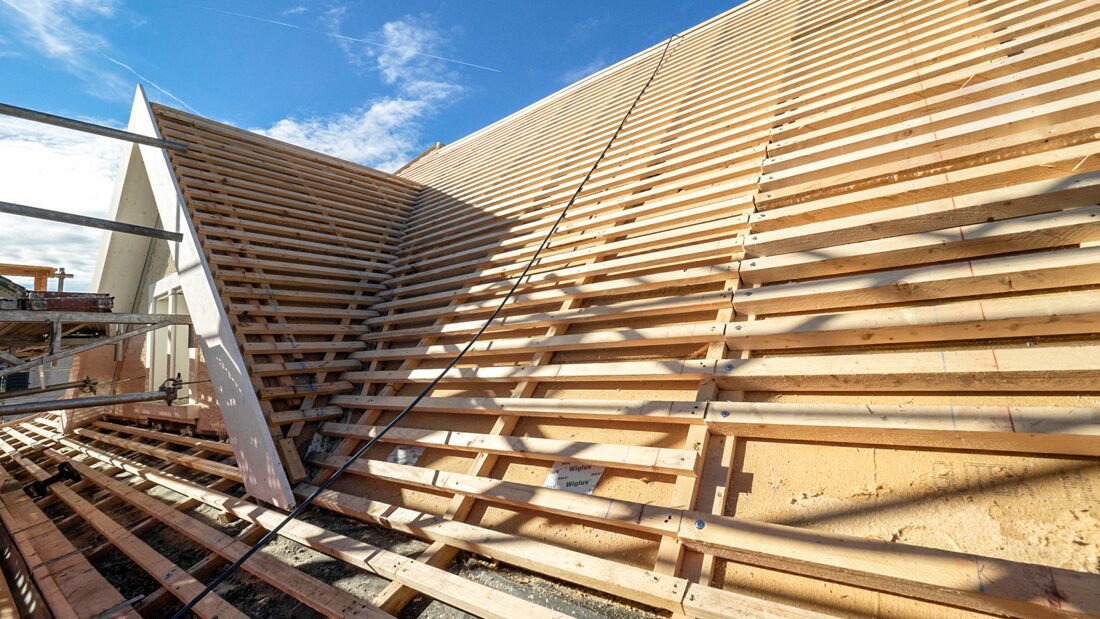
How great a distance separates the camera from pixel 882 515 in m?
1.56

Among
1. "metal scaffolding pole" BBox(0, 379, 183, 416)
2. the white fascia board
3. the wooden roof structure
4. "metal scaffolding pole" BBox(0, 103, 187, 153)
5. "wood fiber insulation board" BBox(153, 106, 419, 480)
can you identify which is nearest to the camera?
the wooden roof structure

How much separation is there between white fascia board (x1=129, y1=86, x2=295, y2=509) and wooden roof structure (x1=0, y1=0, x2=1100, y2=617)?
0.12ft

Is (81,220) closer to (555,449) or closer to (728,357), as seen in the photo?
(555,449)

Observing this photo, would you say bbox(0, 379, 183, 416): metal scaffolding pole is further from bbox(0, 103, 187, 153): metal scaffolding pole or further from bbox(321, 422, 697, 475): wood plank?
bbox(0, 103, 187, 153): metal scaffolding pole

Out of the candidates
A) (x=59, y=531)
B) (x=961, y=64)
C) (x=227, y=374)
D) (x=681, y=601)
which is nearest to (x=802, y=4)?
(x=961, y=64)

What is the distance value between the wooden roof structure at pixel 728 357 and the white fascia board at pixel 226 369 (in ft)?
0.12

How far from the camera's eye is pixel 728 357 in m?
2.24

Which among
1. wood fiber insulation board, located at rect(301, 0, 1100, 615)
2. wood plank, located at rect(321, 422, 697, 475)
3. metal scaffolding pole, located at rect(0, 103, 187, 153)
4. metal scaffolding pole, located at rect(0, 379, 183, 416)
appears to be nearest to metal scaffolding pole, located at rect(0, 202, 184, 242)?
metal scaffolding pole, located at rect(0, 103, 187, 153)

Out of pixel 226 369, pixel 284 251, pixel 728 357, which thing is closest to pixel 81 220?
pixel 284 251

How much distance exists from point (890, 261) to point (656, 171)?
2144 mm

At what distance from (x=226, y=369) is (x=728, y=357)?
3.69m

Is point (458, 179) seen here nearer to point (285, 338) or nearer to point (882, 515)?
point (285, 338)

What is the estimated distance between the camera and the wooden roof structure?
1.51 meters

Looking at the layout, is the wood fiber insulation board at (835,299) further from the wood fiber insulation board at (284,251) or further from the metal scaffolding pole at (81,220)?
the metal scaffolding pole at (81,220)
